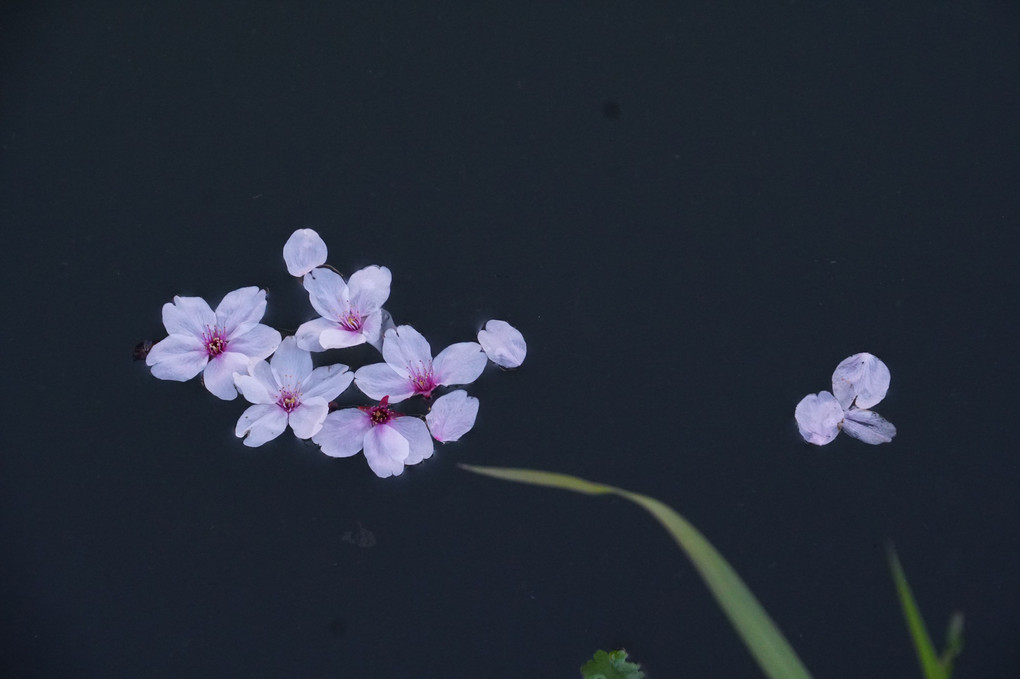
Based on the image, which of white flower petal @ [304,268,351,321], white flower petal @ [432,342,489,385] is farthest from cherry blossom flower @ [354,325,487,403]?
white flower petal @ [304,268,351,321]

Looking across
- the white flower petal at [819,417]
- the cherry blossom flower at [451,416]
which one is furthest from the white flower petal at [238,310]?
the white flower petal at [819,417]

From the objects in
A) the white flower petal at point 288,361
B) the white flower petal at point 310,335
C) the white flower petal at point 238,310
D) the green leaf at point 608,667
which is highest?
the white flower petal at point 238,310

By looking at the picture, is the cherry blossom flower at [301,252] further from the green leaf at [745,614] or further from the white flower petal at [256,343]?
the green leaf at [745,614]

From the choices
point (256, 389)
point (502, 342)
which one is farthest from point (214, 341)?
point (502, 342)

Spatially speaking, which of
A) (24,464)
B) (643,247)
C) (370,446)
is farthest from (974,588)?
(24,464)

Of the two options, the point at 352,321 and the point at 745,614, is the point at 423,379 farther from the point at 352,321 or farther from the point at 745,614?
the point at 745,614

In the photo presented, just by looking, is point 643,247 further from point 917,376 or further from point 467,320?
point 917,376

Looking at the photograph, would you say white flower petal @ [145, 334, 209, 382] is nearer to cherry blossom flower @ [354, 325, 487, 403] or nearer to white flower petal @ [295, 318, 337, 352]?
white flower petal @ [295, 318, 337, 352]
